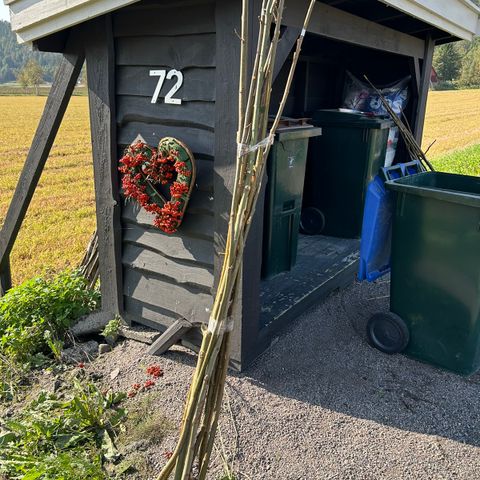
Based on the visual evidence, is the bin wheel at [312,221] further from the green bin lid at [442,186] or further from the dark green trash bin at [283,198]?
the green bin lid at [442,186]

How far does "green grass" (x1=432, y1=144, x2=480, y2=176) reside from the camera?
11691mm

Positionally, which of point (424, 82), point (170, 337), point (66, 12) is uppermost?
point (66, 12)

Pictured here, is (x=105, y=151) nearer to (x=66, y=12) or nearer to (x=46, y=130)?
(x=46, y=130)

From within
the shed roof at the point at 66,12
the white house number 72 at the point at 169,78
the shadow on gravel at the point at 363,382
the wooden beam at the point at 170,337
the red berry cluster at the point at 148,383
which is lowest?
the red berry cluster at the point at 148,383

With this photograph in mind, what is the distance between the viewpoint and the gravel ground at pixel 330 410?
2.58m

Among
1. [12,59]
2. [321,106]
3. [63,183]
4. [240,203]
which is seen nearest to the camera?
[240,203]

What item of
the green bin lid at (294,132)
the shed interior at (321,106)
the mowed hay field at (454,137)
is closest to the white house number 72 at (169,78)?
the green bin lid at (294,132)

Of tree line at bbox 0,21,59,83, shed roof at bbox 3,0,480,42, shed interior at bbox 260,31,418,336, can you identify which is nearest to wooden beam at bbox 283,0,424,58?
shed roof at bbox 3,0,480,42

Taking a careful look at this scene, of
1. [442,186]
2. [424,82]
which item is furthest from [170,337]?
[424,82]

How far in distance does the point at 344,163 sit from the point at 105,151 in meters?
2.79

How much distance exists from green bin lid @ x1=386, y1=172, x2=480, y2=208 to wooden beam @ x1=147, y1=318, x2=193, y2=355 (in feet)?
5.64

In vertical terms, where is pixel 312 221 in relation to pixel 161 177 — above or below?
below

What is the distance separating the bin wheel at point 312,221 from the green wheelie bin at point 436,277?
206cm

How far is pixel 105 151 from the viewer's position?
3604mm
